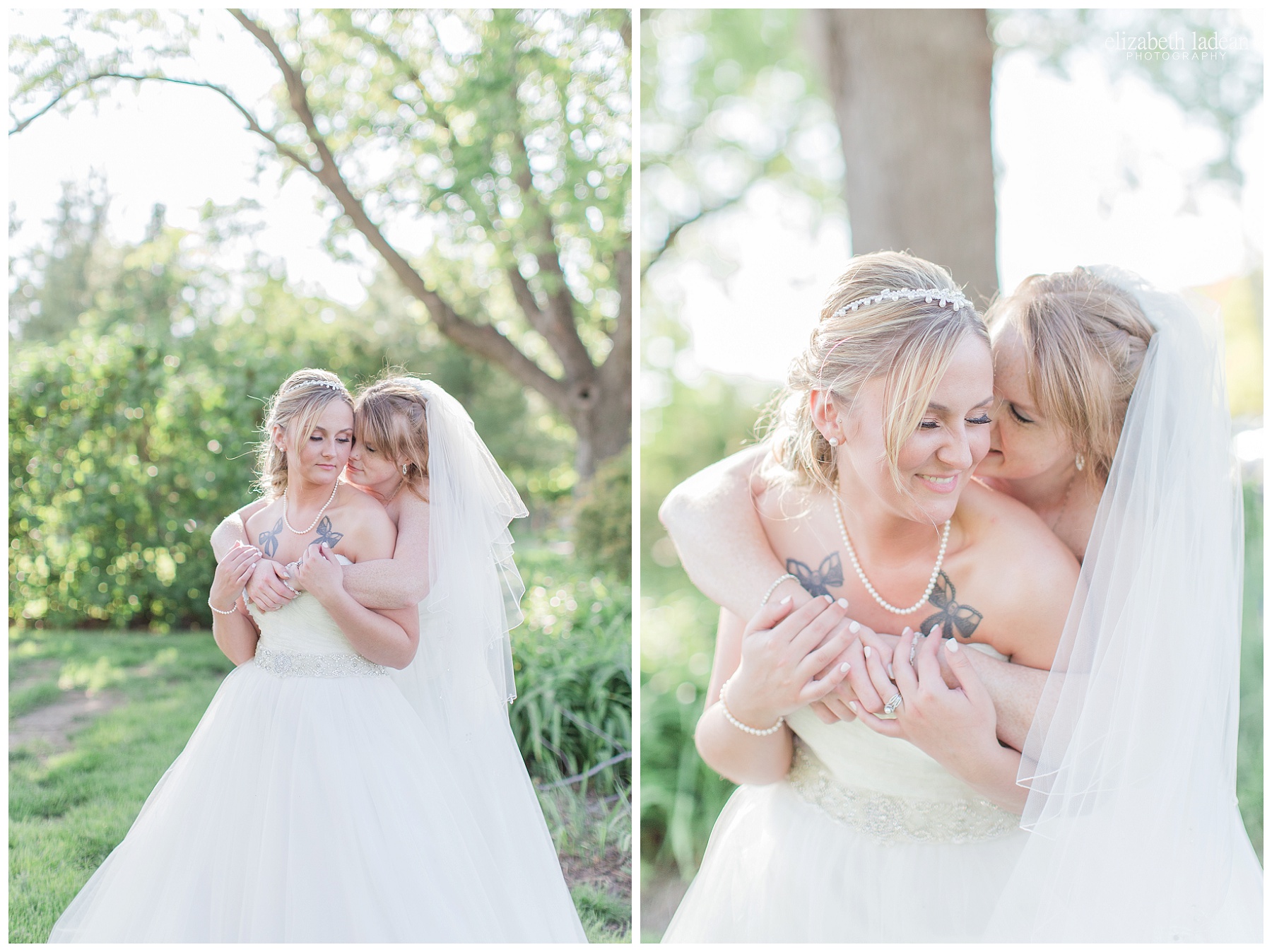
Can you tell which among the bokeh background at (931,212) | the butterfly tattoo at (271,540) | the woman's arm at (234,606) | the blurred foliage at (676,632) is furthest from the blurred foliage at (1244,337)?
the woman's arm at (234,606)

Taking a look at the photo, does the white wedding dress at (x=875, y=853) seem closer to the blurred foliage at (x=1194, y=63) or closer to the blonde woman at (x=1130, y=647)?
the blonde woman at (x=1130, y=647)

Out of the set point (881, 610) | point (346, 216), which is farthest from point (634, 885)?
point (346, 216)

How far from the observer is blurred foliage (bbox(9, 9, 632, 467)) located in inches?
108

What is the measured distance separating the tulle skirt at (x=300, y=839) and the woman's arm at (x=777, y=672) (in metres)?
0.77

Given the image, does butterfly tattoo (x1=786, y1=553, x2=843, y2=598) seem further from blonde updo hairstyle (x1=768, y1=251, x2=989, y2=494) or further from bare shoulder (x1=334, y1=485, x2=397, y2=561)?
bare shoulder (x1=334, y1=485, x2=397, y2=561)

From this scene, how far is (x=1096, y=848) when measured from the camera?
1.86m

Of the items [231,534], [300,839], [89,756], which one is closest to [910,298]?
[231,534]

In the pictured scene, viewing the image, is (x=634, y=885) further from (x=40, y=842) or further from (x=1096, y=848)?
(x=40, y=842)

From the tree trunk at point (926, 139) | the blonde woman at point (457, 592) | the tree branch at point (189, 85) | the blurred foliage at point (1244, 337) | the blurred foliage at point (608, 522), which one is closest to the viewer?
the blonde woman at point (457, 592)

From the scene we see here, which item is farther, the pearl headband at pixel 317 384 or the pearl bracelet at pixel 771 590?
the pearl headband at pixel 317 384

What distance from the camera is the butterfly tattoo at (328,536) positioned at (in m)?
2.12

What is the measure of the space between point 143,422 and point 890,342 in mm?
3729

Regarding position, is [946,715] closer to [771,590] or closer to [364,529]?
[771,590]

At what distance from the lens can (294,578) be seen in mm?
2078
